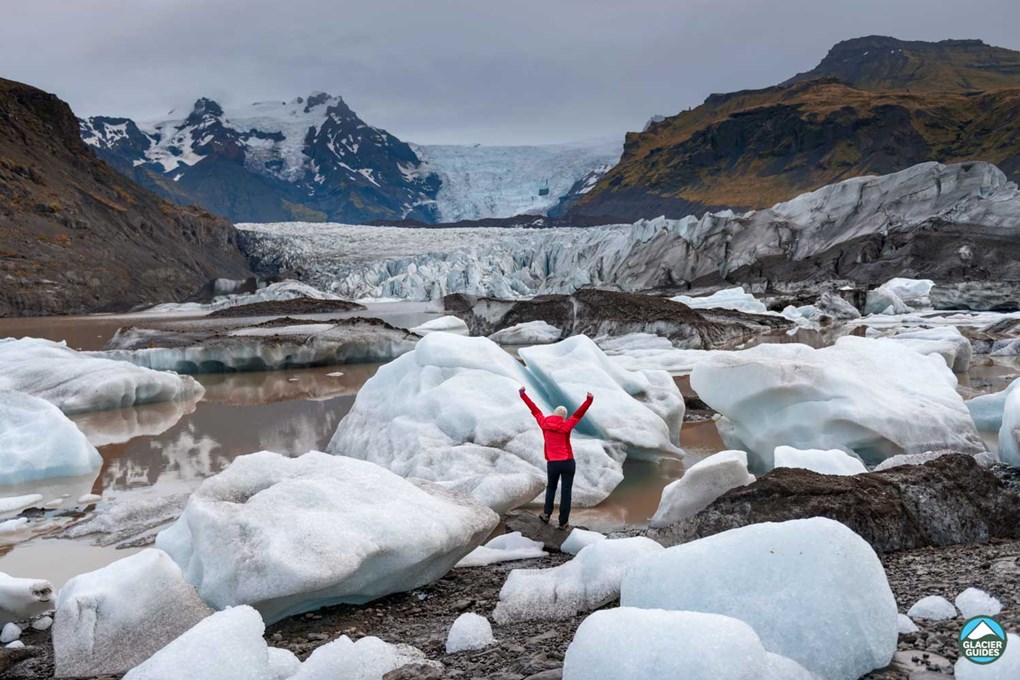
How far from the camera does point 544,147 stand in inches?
3177

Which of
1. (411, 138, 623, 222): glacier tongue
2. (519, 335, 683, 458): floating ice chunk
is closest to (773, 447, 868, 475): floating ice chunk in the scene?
(519, 335, 683, 458): floating ice chunk

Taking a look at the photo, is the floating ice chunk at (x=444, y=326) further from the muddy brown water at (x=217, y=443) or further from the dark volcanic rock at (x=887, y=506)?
the dark volcanic rock at (x=887, y=506)

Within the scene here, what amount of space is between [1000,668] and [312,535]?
258 centimetres

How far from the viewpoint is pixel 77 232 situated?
36.2 meters

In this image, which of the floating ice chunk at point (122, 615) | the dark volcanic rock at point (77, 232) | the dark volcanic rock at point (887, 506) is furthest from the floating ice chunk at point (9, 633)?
the dark volcanic rock at point (77, 232)

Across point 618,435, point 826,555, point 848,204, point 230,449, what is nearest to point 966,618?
point 826,555

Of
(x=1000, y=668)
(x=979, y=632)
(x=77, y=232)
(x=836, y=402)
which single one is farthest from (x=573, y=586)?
(x=77, y=232)

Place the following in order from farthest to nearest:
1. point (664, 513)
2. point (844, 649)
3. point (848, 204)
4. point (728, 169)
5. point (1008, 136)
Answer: point (728, 169)
point (1008, 136)
point (848, 204)
point (664, 513)
point (844, 649)

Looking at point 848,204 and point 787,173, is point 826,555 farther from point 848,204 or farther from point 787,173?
point 787,173

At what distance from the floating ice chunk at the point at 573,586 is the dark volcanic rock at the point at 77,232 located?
1334 inches

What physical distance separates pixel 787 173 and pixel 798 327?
55.1 m

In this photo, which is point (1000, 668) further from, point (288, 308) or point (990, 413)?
point (288, 308)

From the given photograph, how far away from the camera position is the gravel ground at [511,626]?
2.38 m

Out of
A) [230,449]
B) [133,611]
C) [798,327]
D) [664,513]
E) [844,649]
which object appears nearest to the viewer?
[844,649]
